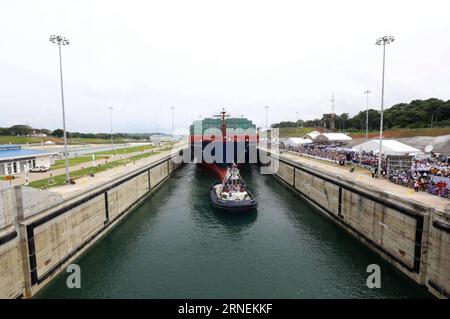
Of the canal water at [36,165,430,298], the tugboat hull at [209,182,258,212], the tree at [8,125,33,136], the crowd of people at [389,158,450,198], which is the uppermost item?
the tree at [8,125,33,136]

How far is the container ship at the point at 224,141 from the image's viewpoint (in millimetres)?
65625

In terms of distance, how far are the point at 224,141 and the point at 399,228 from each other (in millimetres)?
49959

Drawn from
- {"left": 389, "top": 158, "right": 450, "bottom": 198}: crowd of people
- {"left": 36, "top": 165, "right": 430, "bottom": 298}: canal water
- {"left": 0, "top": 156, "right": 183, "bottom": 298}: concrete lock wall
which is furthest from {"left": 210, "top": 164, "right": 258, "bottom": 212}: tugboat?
{"left": 389, "top": 158, "right": 450, "bottom": 198}: crowd of people

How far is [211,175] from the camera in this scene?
61188 millimetres

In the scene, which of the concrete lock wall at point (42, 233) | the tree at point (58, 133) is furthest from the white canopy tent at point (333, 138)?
the tree at point (58, 133)

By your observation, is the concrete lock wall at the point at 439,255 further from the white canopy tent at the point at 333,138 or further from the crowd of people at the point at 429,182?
the white canopy tent at the point at 333,138

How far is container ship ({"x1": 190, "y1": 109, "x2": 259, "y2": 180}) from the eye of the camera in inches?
2584

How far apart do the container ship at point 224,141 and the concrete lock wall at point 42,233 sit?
113ft

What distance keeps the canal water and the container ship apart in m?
28.6

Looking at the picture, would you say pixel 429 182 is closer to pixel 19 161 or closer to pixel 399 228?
pixel 399 228

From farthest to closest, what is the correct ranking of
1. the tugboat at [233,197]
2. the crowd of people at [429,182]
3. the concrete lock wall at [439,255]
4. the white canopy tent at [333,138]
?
the white canopy tent at [333,138]
the tugboat at [233,197]
the crowd of people at [429,182]
the concrete lock wall at [439,255]

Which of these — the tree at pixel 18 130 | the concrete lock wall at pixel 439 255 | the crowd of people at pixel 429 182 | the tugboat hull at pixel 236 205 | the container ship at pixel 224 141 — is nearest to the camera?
the concrete lock wall at pixel 439 255

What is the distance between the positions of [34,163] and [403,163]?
4882cm

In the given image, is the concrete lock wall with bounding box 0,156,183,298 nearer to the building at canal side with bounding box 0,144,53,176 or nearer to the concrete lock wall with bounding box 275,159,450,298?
the building at canal side with bounding box 0,144,53,176
